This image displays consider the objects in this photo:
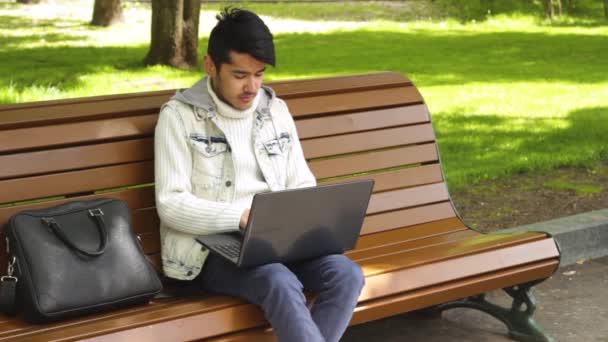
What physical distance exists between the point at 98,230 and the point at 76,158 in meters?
0.51

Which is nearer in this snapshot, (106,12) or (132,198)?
(132,198)

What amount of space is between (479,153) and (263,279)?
15.4ft

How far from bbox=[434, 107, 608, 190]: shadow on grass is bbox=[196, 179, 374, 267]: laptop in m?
3.41

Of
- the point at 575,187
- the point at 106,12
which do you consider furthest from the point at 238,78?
the point at 106,12

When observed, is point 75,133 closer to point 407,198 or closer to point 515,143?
point 407,198

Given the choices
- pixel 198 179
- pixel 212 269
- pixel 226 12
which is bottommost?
pixel 212 269

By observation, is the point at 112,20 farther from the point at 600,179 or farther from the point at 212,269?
the point at 212,269

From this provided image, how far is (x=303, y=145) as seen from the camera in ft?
16.0

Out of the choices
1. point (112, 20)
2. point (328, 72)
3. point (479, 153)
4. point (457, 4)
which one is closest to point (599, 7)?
point (457, 4)

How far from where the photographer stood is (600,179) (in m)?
7.42

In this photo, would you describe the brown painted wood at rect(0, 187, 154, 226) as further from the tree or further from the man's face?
the tree

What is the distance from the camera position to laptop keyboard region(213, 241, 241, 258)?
3.77 meters

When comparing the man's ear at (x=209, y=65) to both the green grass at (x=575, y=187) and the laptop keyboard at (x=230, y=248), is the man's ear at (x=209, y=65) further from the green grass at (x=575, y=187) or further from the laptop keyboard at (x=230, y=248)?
the green grass at (x=575, y=187)

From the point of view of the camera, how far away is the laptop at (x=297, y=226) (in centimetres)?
357
